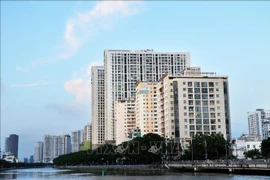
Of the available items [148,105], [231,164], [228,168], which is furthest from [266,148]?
[148,105]

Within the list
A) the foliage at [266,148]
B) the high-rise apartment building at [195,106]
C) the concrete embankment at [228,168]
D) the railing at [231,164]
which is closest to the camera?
the railing at [231,164]

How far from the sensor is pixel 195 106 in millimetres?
156625

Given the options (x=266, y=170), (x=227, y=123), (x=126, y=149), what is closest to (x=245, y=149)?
(x=227, y=123)

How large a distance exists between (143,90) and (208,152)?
233 ft

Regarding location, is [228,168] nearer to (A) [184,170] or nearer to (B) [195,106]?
(A) [184,170]

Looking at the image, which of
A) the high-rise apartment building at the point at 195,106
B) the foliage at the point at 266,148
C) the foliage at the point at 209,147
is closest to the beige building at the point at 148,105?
the high-rise apartment building at the point at 195,106

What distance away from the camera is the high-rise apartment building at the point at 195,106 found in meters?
154

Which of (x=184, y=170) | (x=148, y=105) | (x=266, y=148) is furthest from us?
(x=148, y=105)

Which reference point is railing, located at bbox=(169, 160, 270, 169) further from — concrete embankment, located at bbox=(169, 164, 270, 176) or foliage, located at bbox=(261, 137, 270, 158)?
foliage, located at bbox=(261, 137, 270, 158)

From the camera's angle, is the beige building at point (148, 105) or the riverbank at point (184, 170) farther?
the beige building at point (148, 105)

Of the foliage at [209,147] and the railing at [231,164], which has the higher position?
the foliage at [209,147]

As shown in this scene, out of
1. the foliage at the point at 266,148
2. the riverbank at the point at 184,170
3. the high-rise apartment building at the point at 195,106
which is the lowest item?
the riverbank at the point at 184,170

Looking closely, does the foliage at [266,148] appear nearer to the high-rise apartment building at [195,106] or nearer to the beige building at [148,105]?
the high-rise apartment building at [195,106]

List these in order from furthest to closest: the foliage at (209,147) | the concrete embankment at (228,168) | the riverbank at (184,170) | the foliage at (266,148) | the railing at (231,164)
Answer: the foliage at (209,147) < the foliage at (266,148) < the riverbank at (184,170) < the concrete embankment at (228,168) < the railing at (231,164)
